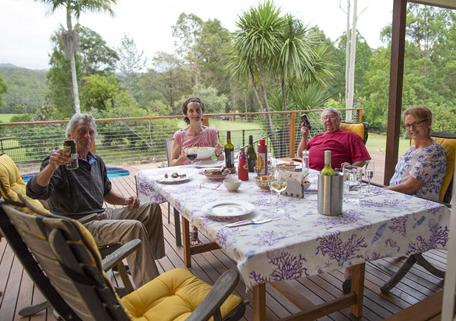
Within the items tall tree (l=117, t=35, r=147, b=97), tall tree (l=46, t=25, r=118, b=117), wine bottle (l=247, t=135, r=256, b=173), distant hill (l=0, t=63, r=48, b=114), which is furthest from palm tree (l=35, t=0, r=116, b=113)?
wine bottle (l=247, t=135, r=256, b=173)

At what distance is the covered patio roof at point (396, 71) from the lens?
3239 millimetres

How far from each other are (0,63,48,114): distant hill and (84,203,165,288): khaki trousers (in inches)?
682

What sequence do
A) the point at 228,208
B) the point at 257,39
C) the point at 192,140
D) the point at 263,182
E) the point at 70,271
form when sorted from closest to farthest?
1. the point at 70,271
2. the point at 228,208
3. the point at 263,182
4. the point at 192,140
5. the point at 257,39

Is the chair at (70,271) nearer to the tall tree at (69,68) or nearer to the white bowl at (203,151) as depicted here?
the white bowl at (203,151)

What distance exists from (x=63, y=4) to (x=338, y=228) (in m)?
15.9

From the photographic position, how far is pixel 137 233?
1.79 metres

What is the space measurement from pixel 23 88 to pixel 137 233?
18.2 meters

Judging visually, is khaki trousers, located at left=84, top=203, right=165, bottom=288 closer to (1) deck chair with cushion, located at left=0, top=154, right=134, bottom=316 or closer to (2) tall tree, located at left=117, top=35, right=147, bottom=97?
(1) deck chair with cushion, located at left=0, top=154, right=134, bottom=316

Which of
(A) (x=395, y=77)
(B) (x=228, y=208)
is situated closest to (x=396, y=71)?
(A) (x=395, y=77)

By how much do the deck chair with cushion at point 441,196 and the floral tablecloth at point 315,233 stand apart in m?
0.62

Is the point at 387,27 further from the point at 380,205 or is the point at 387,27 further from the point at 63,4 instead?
the point at 380,205

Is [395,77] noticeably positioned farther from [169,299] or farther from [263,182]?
[169,299]

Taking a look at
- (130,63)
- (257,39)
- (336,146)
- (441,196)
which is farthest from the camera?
(130,63)

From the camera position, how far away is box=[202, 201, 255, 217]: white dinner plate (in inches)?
54.6
